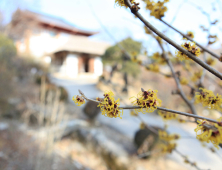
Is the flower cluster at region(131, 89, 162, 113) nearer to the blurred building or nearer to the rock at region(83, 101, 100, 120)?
the rock at region(83, 101, 100, 120)

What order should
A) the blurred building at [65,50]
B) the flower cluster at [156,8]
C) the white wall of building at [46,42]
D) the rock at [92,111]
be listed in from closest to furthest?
1. the flower cluster at [156,8]
2. the rock at [92,111]
3. the blurred building at [65,50]
4. the white wall of building at [46,42]

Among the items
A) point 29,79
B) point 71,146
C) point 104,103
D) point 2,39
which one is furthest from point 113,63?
point 104,103

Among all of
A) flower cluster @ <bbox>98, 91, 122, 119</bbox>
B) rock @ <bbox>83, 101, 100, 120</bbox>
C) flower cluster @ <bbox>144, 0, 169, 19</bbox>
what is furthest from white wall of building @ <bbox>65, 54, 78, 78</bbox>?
flower cluster @ <bbox>98, 91, 122, 119</bbox>

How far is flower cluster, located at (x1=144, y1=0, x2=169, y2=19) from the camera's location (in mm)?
773

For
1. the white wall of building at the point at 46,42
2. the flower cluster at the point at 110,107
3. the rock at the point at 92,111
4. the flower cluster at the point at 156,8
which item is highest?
the white wall of building at the point at 46,42

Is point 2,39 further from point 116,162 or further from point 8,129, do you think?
point 116,162

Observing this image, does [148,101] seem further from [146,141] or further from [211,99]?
[146,141]

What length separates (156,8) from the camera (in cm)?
79

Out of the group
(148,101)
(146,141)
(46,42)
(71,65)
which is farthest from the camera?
(46,42)

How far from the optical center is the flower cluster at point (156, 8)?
77cm

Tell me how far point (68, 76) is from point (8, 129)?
971 centimetres

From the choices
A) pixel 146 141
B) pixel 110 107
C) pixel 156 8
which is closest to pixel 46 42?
pixel 146 141

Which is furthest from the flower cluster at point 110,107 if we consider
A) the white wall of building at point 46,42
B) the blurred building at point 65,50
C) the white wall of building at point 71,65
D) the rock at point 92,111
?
the white wall of building at point 46,42

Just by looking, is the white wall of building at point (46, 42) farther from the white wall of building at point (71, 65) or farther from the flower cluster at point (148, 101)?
the flower cluster at point (148, 101)
